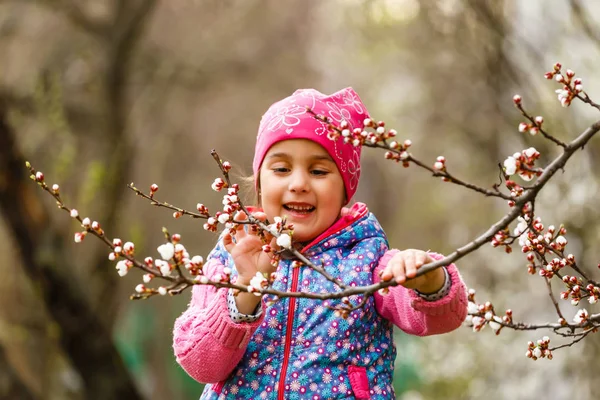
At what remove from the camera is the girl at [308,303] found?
7.86ft

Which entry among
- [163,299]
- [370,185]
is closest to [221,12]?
[370,185]

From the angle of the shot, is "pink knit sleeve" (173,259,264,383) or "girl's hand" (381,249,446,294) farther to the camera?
"pink knit sleeve" (173,259,264,383)

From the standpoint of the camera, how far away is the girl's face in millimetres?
2582

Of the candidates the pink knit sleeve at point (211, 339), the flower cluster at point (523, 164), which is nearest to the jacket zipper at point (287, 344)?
the pink knit sleeve at point (211, 339)

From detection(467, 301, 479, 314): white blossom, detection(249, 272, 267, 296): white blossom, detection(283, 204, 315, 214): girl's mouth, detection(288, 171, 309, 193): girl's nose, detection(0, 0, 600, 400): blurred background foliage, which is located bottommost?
detection(249, 272, 267, 296): white blossom

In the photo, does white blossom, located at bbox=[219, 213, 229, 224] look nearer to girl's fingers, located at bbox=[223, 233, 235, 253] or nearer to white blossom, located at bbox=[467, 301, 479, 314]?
girl's fingers, located at bbox=[223, 233, 235, 253]

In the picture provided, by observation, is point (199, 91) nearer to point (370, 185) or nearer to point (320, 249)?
point (370, 185)

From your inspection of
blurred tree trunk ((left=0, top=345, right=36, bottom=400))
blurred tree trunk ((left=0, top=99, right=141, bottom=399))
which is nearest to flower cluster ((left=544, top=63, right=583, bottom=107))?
blurred tree trunk ((left=0, top=99, right=141, bottom=399))

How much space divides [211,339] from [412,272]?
2.74 feet

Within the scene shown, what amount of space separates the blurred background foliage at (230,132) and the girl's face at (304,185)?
2.87 m

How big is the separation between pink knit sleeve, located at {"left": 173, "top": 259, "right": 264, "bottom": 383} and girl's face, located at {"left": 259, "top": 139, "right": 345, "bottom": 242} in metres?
0.32

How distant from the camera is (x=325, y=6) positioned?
15.5 metres

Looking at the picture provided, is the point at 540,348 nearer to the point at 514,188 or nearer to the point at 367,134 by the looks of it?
the point at 514,188

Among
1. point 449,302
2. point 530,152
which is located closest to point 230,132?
point 449,302
